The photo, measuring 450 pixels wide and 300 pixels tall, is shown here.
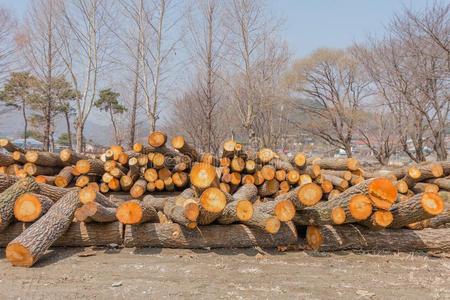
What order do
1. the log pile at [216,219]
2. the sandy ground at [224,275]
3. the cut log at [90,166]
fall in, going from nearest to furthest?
the sandy ground at [224,275], the log pile at [216,219], the cut log at [90,166]

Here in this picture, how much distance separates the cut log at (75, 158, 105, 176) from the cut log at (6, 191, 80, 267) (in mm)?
2685

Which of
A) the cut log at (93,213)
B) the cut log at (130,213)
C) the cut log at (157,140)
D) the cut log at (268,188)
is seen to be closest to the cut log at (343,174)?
the cut log at (268,188)

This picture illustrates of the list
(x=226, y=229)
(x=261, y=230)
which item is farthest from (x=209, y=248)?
(x=261, y=230)

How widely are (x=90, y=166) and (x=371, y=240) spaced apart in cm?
546

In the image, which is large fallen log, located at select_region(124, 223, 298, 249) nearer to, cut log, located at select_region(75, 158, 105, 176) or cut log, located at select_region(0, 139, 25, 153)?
cut log, located at select_region(75, 158, 105, 176)

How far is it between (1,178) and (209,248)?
3.05 meters

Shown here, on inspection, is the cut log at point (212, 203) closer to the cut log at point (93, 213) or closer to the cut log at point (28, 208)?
the cut log at point (93, 213)

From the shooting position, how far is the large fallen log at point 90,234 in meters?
4.80

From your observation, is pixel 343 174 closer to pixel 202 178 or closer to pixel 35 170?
pixel 202 178

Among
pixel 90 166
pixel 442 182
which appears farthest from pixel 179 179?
pixel 442 182

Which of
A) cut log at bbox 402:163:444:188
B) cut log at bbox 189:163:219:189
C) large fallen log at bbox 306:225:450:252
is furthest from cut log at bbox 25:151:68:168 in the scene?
cut log at bbox 402:163:444:188

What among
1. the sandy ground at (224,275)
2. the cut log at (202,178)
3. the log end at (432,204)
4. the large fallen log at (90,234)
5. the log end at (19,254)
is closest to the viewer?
the sandy ground at (224,275)

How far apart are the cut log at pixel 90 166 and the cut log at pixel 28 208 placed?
2.94m

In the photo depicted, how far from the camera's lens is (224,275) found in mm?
3912
